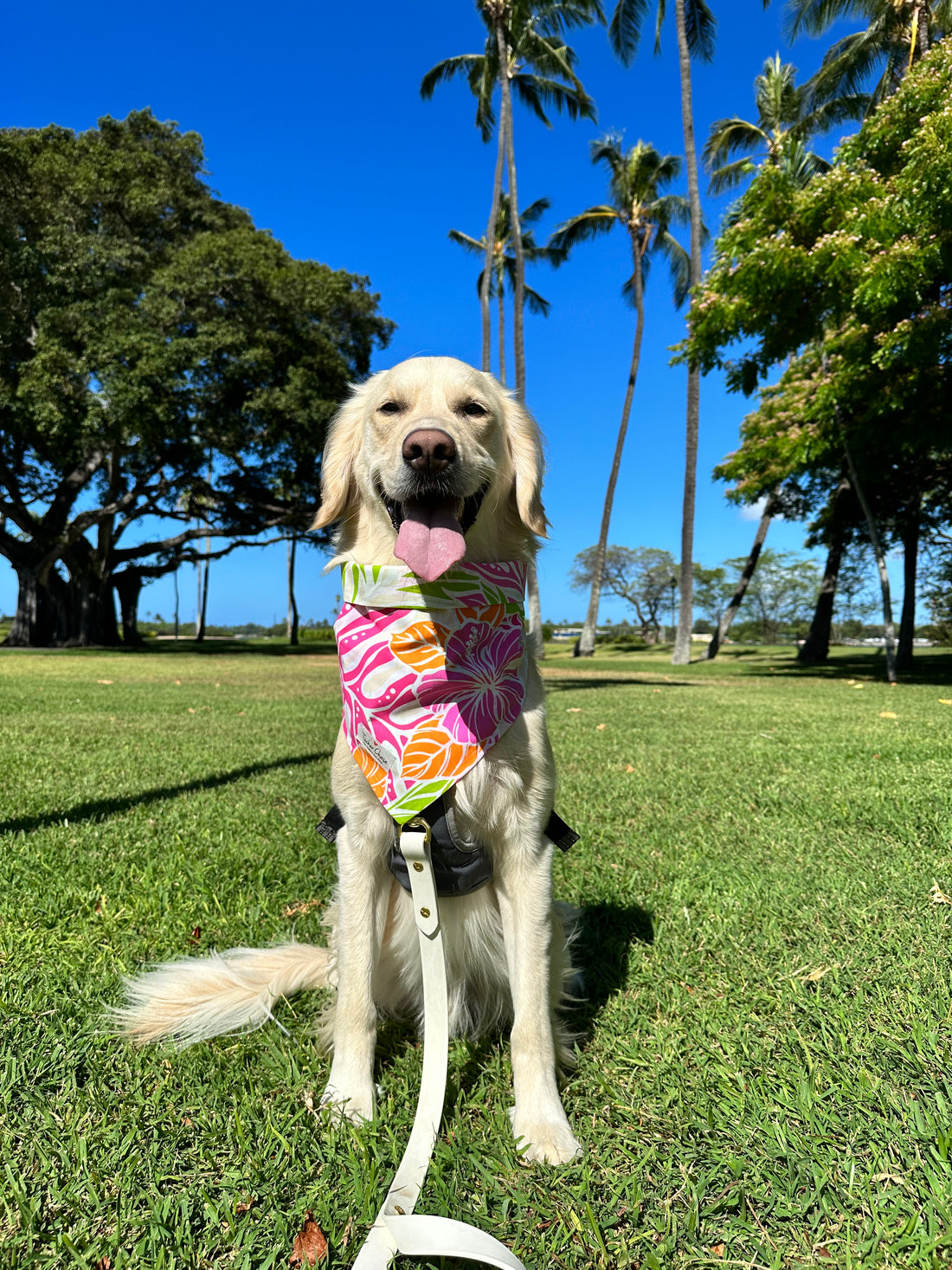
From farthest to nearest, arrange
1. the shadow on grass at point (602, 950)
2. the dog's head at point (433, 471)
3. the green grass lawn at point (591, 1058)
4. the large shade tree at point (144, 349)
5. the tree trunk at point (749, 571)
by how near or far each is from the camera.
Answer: the tree trunk at point (749, 571) < the large shade tree at point (144, 349) < the shadow on grass at point (602, 950) < the dog's head at point (433, 471) < the green grass lawn at point (591, 1058)

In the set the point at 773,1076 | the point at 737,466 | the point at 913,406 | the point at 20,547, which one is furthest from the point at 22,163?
the point at 773,1076

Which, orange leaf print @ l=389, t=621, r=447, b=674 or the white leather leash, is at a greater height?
orange leaf print @ l=389, t=621, r=447, b=674

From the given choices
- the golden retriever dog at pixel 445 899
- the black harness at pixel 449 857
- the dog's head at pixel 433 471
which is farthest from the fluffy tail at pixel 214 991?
the dog's head at pixel 433 471

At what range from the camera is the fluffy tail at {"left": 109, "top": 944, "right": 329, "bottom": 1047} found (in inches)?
78.4

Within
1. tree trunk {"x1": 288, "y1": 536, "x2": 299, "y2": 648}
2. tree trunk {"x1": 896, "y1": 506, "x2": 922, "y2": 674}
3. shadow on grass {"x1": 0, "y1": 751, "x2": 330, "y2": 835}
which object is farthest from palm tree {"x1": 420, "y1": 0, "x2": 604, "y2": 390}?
tree trunk {"x1": 288, "y1": 536, "x2": 299, "y2": 648}

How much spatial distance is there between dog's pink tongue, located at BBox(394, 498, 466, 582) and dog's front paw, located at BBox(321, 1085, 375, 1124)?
1298 mm

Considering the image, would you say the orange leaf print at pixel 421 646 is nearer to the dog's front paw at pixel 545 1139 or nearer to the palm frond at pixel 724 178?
the dog's front paw at pixel 545 1139

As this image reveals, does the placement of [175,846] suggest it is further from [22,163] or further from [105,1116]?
[22,163]

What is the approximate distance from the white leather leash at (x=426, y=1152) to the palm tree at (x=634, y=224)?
949 inches

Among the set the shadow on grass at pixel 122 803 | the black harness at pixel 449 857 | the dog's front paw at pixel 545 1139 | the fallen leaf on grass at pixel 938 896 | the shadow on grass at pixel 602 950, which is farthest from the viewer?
Result: the shadow on grass at pixel 122 803

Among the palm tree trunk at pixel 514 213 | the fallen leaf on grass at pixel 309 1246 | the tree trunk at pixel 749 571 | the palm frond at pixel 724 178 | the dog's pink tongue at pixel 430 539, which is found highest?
the palm frond at pixel 724 178

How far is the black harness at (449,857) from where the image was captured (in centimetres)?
182

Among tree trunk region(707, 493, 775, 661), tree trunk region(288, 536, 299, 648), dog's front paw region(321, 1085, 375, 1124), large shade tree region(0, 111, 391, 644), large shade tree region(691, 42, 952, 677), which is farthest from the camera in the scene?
tree trunk region(288, 536, 299, 648)

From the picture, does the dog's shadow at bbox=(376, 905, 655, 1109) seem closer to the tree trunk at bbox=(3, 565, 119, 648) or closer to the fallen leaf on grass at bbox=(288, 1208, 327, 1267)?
the fallen leaf on grass at bbox=(288, 1208, 327, 1267)
